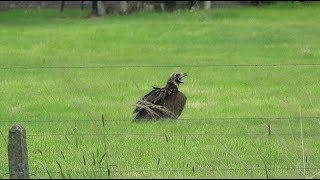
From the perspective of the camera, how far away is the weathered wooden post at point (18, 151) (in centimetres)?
687

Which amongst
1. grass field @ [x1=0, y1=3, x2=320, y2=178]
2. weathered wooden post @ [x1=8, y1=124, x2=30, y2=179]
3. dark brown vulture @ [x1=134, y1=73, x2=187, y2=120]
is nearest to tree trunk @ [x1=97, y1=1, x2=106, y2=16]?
grass field @ [x1=0, y1=3, x2=320, y2=178]

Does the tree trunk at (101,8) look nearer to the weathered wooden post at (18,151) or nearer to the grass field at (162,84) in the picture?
the grass field at (162,84)

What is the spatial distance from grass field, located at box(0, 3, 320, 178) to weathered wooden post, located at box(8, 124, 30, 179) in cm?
37

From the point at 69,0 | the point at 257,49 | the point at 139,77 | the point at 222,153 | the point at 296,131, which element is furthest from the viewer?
the point at 69,0

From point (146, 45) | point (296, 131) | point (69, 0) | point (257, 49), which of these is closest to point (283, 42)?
point (257, 49)

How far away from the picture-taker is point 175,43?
24625 mm

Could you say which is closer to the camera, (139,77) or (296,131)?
(296,131)

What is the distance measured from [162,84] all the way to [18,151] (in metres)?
10.2

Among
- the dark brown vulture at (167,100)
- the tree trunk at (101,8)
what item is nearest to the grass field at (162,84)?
the dark brown vulture at (167,100)

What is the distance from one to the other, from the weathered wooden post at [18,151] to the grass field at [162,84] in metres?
0.37

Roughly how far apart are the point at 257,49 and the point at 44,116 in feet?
34.0

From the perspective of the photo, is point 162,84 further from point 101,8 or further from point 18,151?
point 101,8

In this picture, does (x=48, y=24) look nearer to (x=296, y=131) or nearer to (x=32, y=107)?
(x=32, y=107)

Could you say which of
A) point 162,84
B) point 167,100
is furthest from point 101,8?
point 167,100
